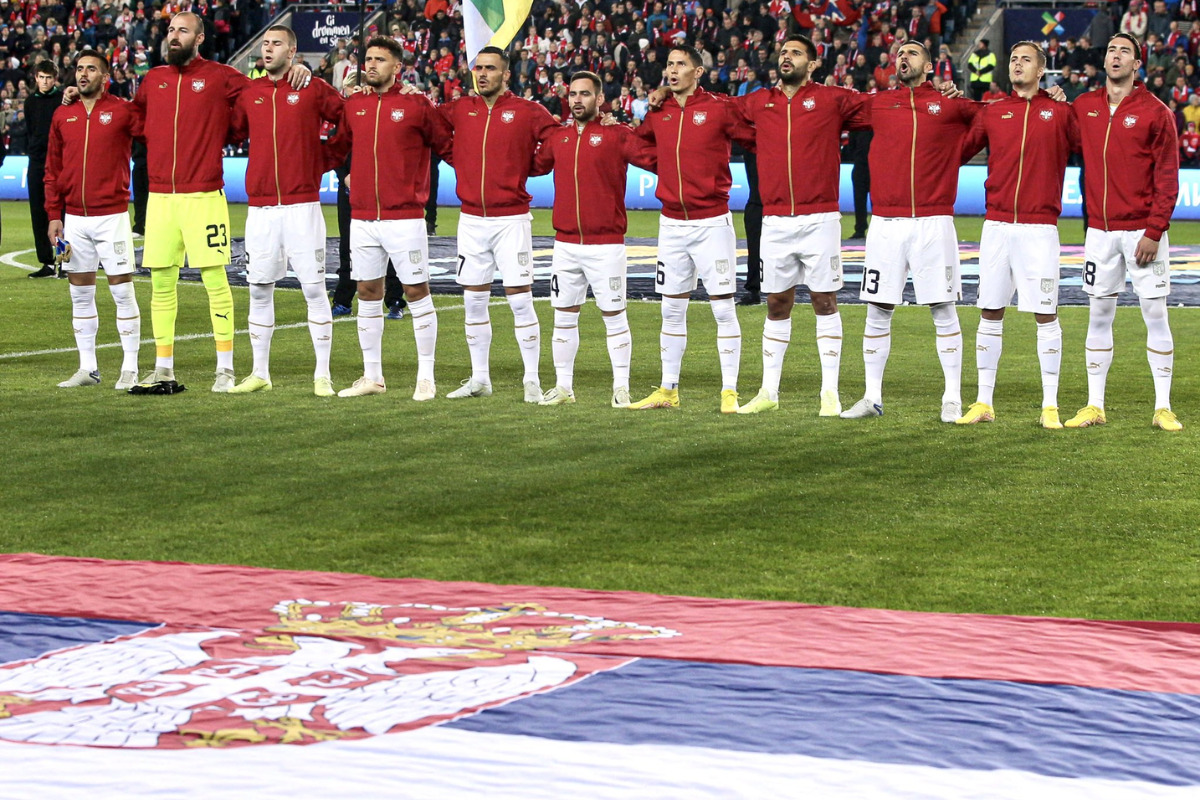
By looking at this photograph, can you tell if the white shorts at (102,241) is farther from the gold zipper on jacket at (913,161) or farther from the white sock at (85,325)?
the gold zipper on jacket at (913,161)

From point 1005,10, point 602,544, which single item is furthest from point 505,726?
point 1005,10

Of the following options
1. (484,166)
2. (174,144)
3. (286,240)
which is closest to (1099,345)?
(484,166)

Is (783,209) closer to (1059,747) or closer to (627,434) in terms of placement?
(627,434)

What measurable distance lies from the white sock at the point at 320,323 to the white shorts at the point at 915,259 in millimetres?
3209

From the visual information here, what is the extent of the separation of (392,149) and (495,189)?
649mm

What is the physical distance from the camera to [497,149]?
Answer: 361 inches

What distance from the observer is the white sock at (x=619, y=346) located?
9.23 meters

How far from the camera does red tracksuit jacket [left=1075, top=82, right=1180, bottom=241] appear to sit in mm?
8062

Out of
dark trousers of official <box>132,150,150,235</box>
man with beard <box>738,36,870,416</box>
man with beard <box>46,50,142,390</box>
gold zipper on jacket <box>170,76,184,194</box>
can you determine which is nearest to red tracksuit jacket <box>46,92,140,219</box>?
man with beard <box>46,50,142,390</box>

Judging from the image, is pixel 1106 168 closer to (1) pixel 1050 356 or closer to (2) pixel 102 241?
(1) pixel 1050 356

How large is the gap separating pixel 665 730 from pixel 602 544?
216 cm

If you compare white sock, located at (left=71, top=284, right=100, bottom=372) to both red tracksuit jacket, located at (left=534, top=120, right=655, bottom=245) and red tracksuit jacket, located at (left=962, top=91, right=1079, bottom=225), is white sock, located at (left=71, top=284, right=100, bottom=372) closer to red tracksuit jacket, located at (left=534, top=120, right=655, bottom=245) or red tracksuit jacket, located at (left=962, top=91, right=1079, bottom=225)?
red tracksuit jacket, located at (left=534, top=120, right=655, bottom=245)

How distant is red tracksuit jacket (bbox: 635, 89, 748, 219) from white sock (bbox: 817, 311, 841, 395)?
839 millimetres

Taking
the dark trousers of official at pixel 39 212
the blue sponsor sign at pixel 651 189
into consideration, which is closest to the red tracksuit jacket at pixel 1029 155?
the dark trousers of official at pixel 39 212
